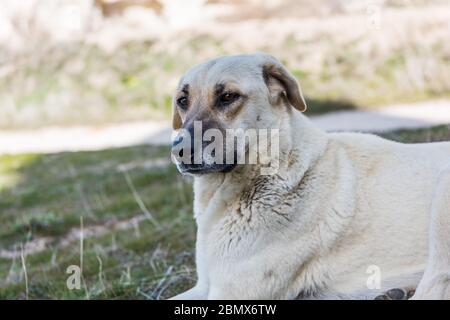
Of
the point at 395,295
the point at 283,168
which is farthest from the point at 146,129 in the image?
the point at 395,295

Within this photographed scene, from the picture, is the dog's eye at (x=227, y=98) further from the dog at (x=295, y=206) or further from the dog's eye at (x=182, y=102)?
the dog's eye at (x=182, y=102)

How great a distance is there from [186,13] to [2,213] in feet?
73.9

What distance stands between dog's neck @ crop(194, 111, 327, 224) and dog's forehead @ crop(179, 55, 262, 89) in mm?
286

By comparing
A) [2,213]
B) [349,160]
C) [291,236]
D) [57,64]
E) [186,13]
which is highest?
[186,13]

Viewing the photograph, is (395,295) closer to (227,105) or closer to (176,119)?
(227,105)

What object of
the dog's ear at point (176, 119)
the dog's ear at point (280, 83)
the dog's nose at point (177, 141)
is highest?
the dog's ear at point (280, 83)

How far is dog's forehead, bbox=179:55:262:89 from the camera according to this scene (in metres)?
3.80

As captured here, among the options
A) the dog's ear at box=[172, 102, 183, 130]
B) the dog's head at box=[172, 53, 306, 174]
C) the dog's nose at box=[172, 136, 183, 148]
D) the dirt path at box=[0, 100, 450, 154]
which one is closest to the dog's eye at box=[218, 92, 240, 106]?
the dog's head at box=[172, 53, 306, 174]

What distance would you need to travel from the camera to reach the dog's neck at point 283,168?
12.5ft

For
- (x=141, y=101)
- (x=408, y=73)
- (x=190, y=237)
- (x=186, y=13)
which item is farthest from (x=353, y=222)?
(x=186, y=13)

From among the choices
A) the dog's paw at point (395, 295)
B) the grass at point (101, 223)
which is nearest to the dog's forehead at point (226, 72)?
the dog's paw at point (395, 295)
